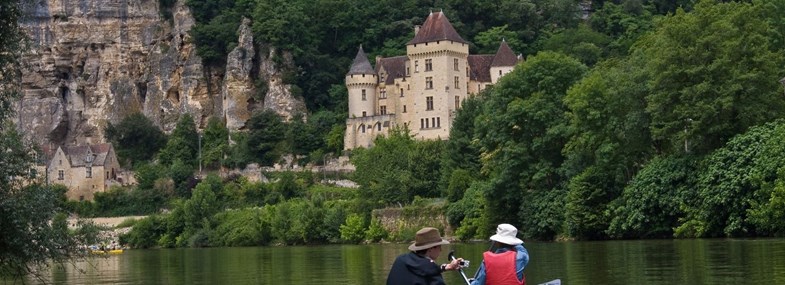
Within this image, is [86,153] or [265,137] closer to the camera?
[265,137]

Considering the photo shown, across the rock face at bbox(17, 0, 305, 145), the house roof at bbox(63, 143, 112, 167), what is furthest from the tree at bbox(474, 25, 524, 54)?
the house roof at bbox(63, 143, 112, 167)

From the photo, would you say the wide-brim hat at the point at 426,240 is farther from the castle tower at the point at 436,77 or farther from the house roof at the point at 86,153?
the house roof at the point at 86,153

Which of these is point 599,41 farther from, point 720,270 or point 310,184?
point 720,270

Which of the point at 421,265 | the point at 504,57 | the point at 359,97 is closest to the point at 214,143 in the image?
the point at 359,97

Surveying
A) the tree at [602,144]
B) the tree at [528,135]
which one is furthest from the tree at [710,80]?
the tree at [528,135]

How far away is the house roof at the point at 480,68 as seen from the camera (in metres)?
102

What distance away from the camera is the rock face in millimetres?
115125

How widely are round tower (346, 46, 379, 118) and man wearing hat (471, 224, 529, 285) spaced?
81363 millimetres

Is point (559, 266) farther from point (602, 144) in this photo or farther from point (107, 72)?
point (107, 72)

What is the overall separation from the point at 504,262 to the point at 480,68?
81872 millimetres

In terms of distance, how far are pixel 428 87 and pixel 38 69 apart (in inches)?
1388

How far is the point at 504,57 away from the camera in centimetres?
10006

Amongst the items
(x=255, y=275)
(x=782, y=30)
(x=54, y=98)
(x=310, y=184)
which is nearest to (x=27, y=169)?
(x=255, y=275)

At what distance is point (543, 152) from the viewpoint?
62.2 meters
